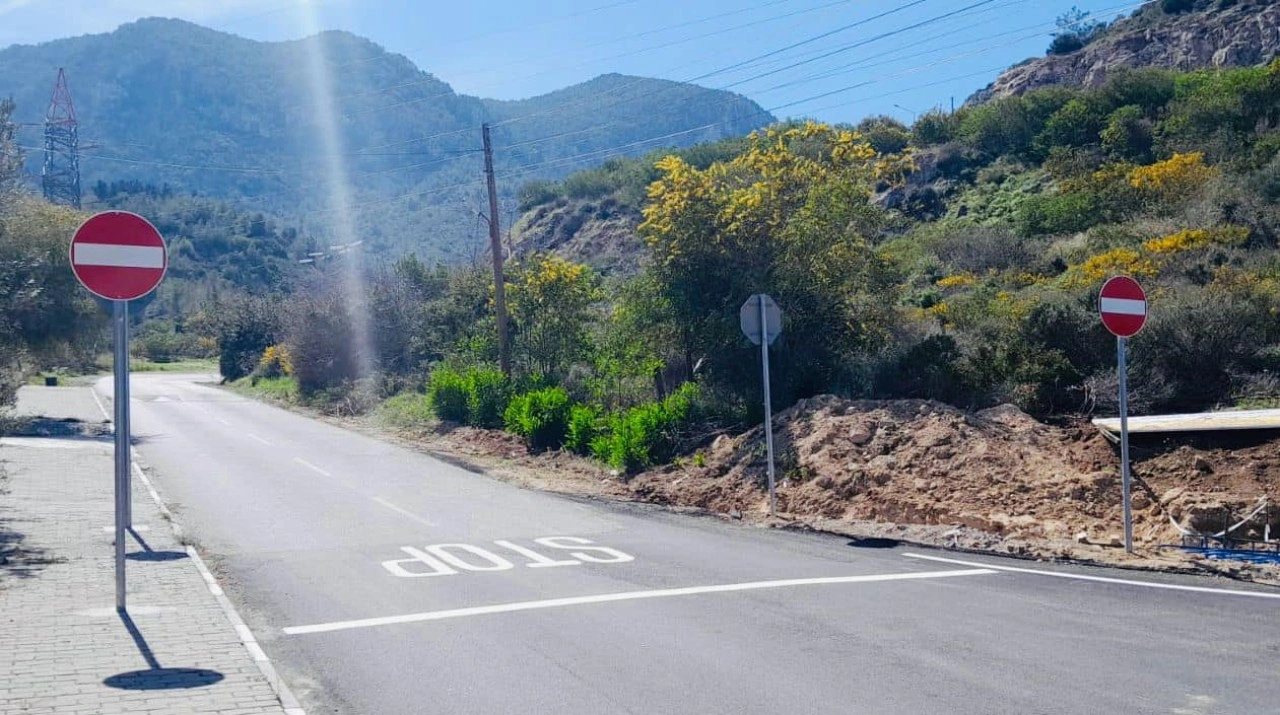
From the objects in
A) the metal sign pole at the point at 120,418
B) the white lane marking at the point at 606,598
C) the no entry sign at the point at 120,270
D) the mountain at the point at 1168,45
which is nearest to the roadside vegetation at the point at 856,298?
the white lane marking at the point at 606,598

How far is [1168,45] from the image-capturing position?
2387 inches

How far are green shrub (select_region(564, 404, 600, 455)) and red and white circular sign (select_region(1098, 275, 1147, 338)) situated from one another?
12.1m

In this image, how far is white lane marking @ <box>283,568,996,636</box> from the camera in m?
8.83

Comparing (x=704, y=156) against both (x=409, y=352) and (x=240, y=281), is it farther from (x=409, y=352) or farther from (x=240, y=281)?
(x=240, y=281)

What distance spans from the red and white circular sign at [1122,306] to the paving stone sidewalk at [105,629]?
900cm

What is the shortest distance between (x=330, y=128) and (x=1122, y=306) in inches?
6916

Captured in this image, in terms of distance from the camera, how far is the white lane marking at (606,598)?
8.83 m

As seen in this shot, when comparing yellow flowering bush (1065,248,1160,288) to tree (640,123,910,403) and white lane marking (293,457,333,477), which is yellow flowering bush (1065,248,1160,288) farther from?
white lane marking (293,457,333,477)

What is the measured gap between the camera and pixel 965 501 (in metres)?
13.9

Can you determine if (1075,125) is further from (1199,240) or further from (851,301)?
(851,301)

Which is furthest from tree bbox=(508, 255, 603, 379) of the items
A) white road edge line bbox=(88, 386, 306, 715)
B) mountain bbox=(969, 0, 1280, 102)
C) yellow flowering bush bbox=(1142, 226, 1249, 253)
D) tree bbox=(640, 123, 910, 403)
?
mountain bbox=(969, 0, 1280, 102)

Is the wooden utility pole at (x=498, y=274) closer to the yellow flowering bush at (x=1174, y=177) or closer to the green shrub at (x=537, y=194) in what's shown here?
the yellow flowering bush at (x=1174, y=177)

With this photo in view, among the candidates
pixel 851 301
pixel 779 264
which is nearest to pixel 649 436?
pixel 779 264

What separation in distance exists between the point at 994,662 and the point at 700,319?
14099mm
